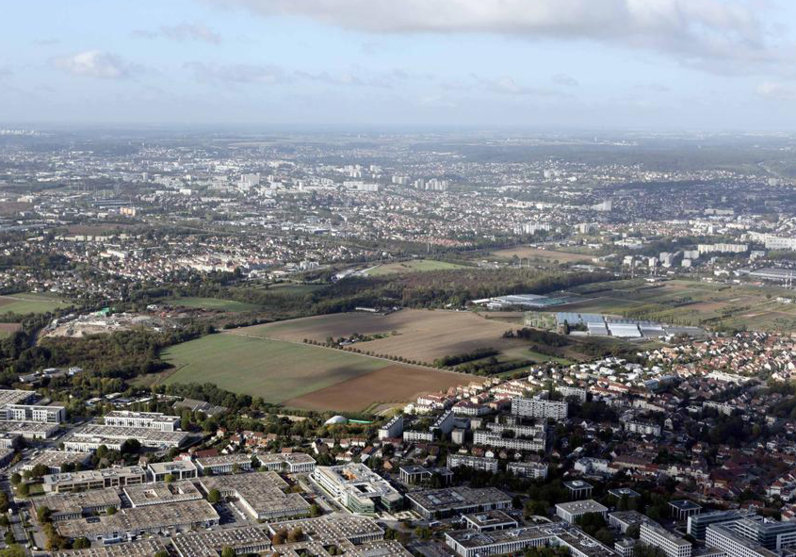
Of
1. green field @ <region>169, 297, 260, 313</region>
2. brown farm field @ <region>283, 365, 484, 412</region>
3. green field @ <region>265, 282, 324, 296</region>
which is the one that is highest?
brown farm field @ <region>283, 365, 484, 412</region>

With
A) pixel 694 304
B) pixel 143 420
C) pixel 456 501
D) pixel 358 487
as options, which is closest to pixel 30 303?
pixel 143 420

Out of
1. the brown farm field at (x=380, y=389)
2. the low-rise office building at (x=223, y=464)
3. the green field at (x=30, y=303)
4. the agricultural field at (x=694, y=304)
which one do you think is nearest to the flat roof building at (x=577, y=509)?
the low-rise office building at (x=223, y=464)

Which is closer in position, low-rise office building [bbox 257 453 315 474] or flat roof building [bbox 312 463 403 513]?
flat roof building [bbox 312 463 403 513]

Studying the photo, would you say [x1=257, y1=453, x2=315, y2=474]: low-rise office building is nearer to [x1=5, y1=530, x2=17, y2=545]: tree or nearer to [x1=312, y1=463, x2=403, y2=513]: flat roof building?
[x1=312, y1=463, x2=403, y2=513]: flat roof building

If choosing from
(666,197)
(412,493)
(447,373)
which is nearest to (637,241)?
(666,197)

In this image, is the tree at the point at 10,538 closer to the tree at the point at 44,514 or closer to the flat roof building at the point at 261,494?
the tree at the point at 44,514

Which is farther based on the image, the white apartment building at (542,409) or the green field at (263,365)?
the green field at (263,365)

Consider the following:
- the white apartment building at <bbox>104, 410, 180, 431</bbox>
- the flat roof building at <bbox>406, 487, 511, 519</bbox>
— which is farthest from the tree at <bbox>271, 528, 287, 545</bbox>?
the white apartment building at <bbox>104, 410, 180, 431</bbox>
